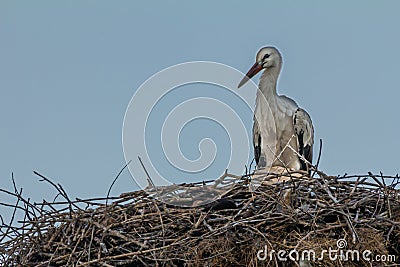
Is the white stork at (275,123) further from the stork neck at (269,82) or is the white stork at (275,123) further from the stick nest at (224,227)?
the stick nest at (224,227)

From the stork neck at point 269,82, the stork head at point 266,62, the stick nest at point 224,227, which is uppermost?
the stork head at point 266,62

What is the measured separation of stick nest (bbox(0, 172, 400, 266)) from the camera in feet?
11.8

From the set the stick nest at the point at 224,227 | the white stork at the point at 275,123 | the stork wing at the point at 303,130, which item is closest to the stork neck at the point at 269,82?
the white stork at the point at 275,123

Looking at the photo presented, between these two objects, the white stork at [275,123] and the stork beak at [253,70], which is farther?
the stork beak at [253,70]

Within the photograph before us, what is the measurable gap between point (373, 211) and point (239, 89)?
7.02ft

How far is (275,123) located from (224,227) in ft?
7.85

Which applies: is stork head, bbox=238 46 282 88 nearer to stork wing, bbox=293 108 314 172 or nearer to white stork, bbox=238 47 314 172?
white stork, bbox=238 47 314 172

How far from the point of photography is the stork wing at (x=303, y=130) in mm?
5832

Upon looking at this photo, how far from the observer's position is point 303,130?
230 inches

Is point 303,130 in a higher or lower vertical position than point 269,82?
lower

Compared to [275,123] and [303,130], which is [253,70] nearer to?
[275,123]

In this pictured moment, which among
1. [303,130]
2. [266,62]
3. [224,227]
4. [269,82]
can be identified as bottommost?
[224,227]

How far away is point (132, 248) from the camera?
3.77 m

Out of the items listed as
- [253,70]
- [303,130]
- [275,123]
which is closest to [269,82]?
[253,70]
